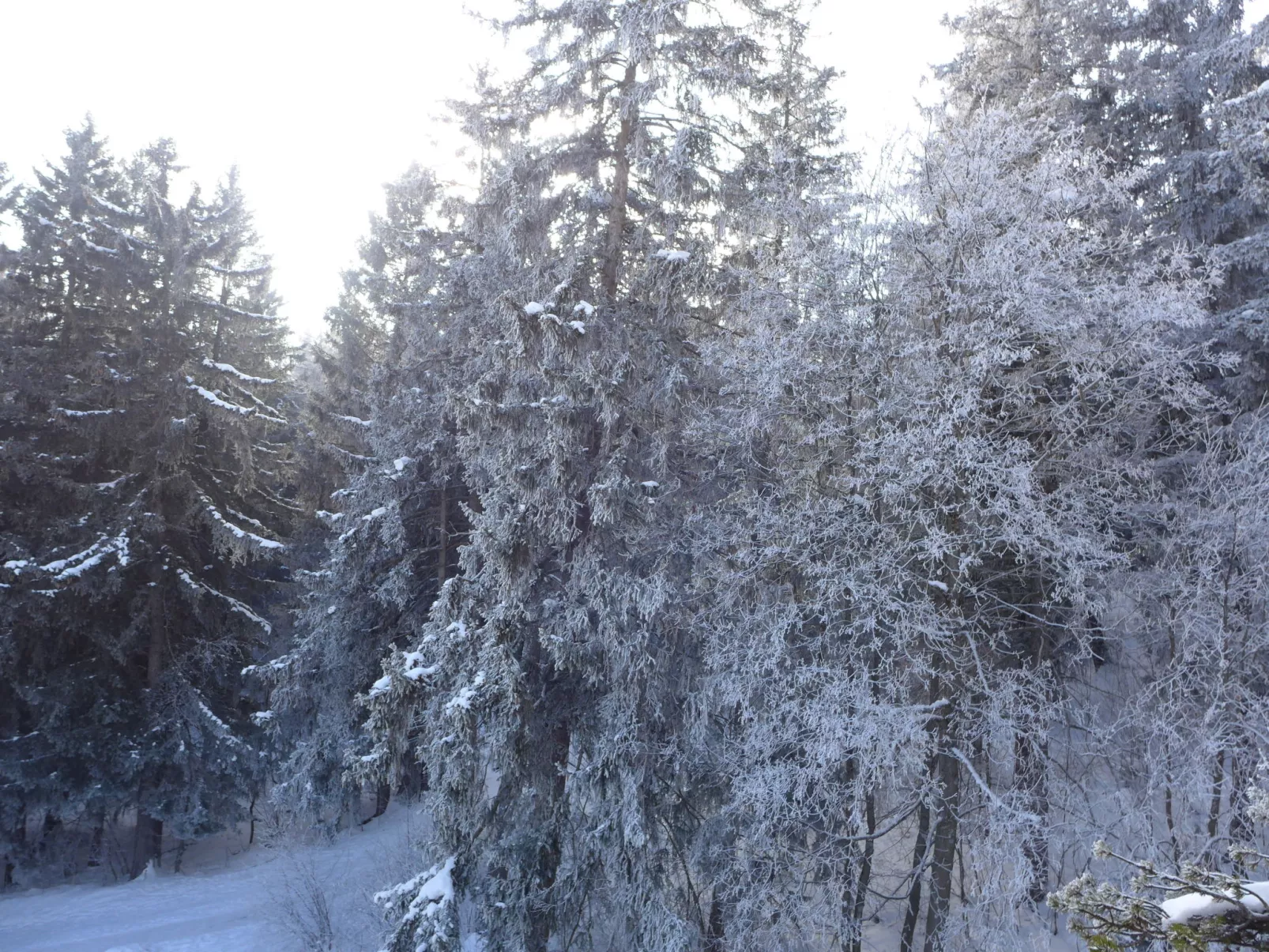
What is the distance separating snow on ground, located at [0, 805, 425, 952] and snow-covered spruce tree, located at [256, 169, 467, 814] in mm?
1317

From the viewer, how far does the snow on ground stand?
40.3 feet

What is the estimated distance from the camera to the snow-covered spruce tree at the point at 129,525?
47.6ft

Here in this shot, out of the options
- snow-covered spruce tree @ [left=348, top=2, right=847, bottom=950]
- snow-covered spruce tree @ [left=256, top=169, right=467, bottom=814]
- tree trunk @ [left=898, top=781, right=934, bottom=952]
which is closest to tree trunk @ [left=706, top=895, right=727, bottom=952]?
snow-covered spruce tree @ [left=348, top=2, right=847, bottom=950]

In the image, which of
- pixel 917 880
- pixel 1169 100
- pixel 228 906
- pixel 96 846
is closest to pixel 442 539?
pixel 228 906

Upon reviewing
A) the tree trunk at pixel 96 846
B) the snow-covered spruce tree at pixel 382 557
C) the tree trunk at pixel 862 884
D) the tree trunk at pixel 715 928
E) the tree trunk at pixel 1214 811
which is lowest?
the tree trunk at pixel 96 846

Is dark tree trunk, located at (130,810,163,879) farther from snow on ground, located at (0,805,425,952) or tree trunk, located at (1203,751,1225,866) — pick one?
tree trunk, located at (1203,751,1225,866)

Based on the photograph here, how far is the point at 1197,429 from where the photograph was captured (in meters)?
9.47

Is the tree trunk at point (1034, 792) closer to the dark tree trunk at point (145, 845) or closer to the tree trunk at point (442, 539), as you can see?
the tree trunk at point (442, 539)

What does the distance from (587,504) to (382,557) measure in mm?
6038

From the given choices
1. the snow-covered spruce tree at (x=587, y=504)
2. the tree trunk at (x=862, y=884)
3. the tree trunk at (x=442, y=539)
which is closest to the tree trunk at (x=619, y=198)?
the snow-covered spruce tree at (x=587, y=504)

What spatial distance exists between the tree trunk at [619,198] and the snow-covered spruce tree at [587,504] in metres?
0.03

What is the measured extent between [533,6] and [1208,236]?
380 inches

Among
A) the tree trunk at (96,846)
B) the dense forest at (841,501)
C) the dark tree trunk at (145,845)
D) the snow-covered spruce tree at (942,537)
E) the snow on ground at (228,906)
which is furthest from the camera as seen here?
the tree trunk at (96,846)

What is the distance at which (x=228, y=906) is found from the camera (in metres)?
13.9
